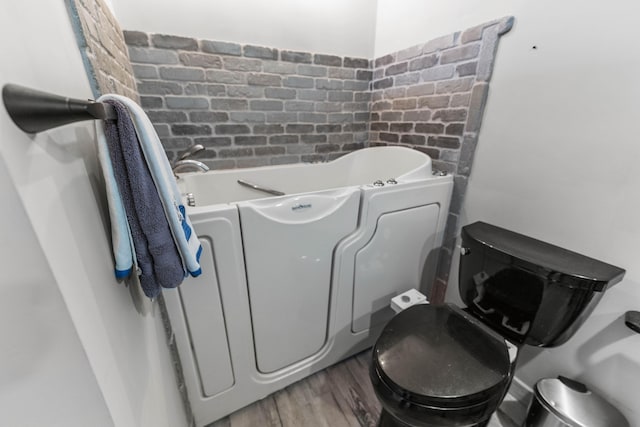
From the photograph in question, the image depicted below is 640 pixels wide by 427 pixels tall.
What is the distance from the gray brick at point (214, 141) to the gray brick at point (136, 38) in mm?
540

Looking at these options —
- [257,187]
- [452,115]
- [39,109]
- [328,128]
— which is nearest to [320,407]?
[257,187]

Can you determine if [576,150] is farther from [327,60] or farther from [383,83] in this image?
[327,60]

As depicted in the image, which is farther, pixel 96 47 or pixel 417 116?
pixel 417 116

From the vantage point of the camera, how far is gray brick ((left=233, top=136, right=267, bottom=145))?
1716mm

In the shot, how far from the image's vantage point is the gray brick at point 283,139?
1821 millimetres

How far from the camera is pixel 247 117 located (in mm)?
1698

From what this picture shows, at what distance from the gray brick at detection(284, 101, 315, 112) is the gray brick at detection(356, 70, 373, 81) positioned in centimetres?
43

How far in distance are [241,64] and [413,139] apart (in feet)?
3.96

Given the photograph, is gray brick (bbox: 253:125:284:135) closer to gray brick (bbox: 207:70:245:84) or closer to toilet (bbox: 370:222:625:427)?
gray brick (bbox: 207:70:245:84)

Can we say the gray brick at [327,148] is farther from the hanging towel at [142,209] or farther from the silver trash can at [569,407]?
the silver trash can at [569,407]

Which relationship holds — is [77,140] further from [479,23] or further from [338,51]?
[338,51]

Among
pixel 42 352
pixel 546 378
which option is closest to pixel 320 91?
pixel 42 352

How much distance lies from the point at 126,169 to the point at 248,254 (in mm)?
520

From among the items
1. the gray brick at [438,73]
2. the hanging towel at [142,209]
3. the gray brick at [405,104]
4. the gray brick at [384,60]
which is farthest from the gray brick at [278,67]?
the hanging towel at [142,209]
